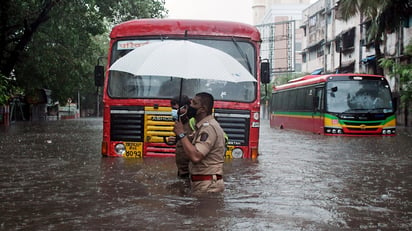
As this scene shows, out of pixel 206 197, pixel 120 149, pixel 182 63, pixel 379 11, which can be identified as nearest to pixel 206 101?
pixel 182 63

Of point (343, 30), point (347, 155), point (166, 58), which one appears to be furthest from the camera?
point (343, 30)

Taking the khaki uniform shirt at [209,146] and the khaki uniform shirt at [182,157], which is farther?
the khaki uniform shirt at [182,157]

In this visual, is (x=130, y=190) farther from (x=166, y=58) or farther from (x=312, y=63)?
(x=312, y=63)

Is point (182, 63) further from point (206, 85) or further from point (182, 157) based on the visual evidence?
point (206, 85)

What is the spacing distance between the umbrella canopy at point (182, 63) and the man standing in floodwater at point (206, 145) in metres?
0.66

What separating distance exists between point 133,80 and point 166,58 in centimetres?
370

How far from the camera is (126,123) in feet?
37.1

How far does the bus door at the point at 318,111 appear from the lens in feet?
77.7

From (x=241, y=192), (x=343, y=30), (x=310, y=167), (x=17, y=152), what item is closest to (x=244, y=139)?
(x=310, y=167)

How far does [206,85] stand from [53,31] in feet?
47.2

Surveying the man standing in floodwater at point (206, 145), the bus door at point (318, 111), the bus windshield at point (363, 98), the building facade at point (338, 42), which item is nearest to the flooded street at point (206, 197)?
the man standing in floodwater at point (206, 145)

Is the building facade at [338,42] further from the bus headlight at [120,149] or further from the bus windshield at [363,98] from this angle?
the bus headlight at [120,149]

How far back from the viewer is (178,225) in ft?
19.6

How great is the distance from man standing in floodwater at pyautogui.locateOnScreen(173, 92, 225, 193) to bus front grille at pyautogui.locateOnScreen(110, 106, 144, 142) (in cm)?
441
